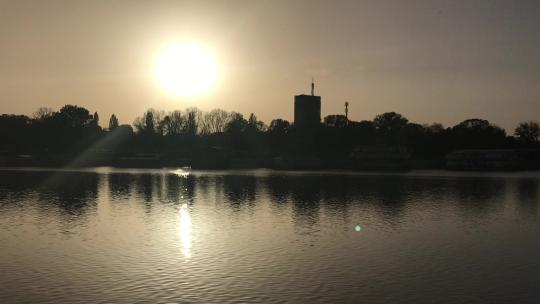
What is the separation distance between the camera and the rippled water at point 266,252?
21.9 m

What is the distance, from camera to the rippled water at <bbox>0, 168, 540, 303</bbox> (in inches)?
862

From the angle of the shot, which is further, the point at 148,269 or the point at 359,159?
the point at 359,159

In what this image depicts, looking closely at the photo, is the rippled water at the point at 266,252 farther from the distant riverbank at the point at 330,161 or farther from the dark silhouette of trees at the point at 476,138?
the dark silhouette of trees at the point at 476,138

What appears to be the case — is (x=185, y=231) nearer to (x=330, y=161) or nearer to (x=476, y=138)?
(x=330, y=161)

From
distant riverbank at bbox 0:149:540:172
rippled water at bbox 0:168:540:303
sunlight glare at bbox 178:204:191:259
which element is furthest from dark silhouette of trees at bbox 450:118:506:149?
sunlight glare at bbox 178:204:191:259

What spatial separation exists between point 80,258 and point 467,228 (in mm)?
28433

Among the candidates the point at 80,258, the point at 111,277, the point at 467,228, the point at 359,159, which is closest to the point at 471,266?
the point at 467,228

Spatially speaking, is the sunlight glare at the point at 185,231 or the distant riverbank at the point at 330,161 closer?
the sunlight glare at the point at 185,231

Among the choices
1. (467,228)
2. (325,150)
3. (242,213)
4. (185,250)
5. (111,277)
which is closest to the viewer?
(111,277)

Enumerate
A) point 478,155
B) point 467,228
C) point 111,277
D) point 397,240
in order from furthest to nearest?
point 478,155
point 467,228
point 397,240
point 111,277

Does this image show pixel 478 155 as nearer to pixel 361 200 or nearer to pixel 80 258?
pixel 361 200

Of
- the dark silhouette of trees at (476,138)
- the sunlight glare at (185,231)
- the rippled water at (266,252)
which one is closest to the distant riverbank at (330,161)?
the dark silhouette of trees at (476,138)

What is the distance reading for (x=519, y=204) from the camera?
57.4m

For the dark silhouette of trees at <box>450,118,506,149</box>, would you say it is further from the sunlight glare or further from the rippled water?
the sunlight glare
